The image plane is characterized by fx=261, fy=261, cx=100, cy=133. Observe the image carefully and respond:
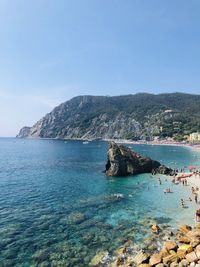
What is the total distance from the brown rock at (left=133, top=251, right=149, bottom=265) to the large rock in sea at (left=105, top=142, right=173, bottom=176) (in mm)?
42648

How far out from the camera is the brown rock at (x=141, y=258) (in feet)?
73.2

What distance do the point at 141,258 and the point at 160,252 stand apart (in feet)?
7.14

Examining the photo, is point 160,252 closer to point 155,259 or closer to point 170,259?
point 155,259

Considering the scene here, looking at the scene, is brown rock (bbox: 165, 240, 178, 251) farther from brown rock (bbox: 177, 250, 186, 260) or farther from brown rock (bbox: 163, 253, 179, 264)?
brown rock (bbox: 163, 253, 179, 264)

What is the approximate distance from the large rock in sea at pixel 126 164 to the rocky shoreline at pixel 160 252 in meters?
38.1

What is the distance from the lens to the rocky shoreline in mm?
21453

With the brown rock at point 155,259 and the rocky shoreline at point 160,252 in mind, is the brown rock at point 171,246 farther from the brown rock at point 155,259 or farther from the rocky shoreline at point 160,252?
the brown rock at point 155,259

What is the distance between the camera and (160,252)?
936 inches

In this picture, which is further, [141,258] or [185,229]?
[185,229]

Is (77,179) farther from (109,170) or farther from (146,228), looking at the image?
(146,228)

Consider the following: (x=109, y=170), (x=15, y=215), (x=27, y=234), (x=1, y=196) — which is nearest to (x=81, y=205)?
(x=15, y=215)

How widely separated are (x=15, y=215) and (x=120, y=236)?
604 inches

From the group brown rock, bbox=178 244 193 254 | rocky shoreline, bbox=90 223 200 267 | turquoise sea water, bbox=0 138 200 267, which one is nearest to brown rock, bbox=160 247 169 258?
rocky shoreline, bbox=90 223 200 267

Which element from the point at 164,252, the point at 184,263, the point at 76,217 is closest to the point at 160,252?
the point at 164,252
